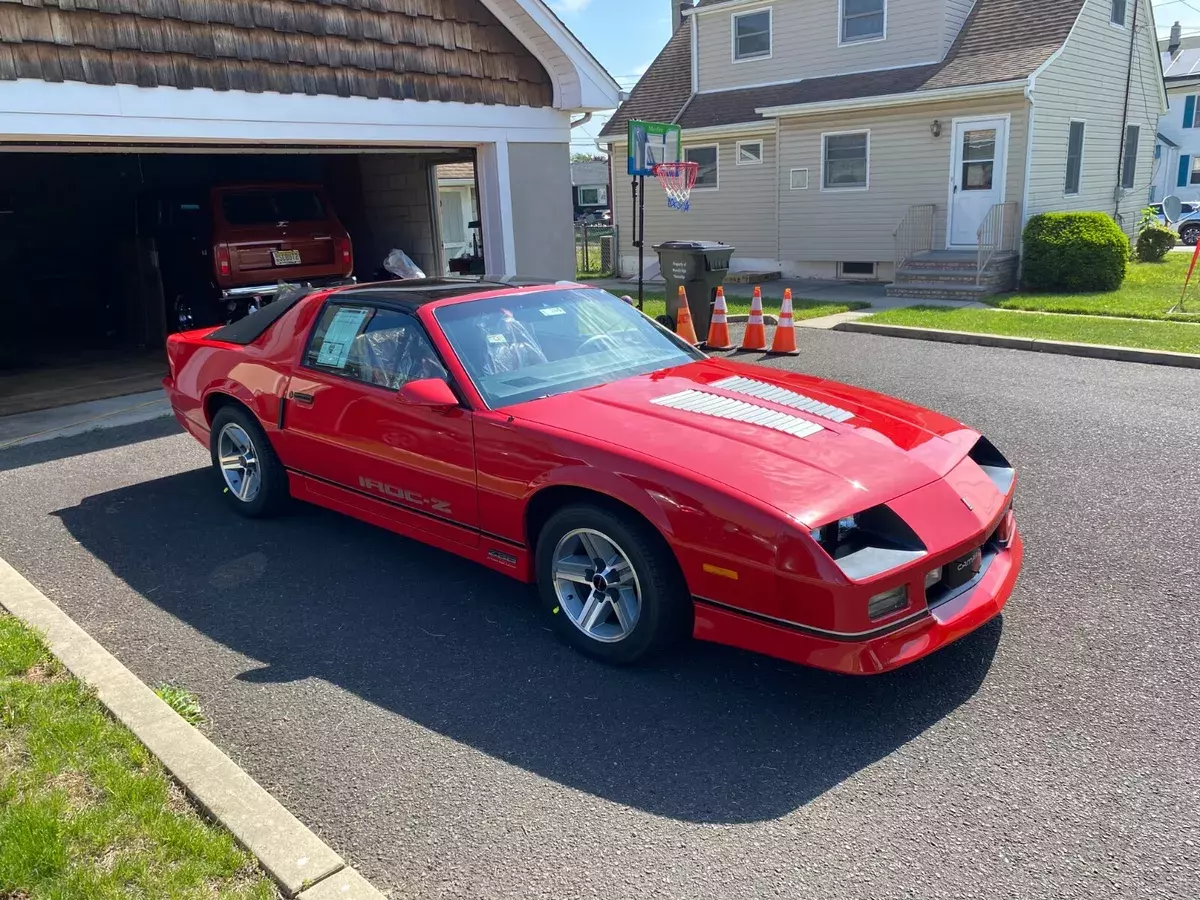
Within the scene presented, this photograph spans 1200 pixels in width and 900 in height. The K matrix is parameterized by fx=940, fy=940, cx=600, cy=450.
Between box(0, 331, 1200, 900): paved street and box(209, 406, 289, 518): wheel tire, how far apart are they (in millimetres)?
170

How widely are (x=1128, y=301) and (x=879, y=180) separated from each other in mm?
5549

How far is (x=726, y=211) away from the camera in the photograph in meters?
20.6

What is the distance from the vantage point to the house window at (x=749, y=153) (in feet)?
64.6

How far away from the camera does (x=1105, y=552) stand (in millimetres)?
4762

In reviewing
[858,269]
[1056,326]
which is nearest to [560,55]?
[1056,326]

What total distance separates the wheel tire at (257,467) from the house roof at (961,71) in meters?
14.6

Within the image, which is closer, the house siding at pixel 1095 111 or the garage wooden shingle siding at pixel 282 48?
the garage wooden shingle siding at pixel 282 48

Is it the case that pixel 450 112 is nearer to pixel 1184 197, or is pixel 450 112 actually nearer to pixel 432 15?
pixel 432 15

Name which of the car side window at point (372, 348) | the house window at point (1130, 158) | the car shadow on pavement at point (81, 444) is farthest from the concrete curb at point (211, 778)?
the house window at point (1130, 158)

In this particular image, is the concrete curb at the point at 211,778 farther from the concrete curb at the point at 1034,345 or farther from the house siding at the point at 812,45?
the house siding at the point at 812,45

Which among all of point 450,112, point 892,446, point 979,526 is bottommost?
point 979,526

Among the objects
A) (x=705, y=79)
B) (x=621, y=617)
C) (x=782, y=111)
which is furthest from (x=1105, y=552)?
(x=705, y=79)

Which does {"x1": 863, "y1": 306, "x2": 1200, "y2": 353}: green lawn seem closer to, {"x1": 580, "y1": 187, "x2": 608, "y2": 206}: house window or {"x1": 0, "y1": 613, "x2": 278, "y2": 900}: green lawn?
{"x1": 0, "y1": 613, "x2": 278, "y2": 900}: green lawn

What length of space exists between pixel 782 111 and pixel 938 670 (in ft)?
54.4
